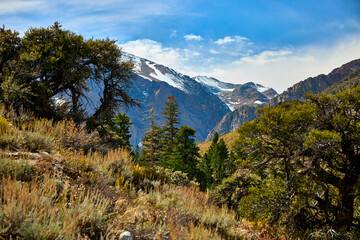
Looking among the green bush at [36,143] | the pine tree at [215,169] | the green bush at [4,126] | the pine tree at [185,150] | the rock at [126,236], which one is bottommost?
the pine tree at [215,169]

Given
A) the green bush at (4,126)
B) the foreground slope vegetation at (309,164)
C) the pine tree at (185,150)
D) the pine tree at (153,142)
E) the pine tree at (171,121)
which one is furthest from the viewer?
the pine tree at (171,121)

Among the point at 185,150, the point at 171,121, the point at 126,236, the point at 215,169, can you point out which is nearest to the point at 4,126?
the point at 126,236

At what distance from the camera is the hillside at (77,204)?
2.79 metres

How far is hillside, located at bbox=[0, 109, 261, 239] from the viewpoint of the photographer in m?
2.79

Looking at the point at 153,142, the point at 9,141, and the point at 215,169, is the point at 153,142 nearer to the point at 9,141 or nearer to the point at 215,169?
the point at 215,169

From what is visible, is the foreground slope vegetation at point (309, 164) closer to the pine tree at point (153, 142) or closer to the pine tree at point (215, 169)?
the pine tree at point (153, 142)

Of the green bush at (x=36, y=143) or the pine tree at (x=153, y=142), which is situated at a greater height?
the green bush at (x=36, y=143)

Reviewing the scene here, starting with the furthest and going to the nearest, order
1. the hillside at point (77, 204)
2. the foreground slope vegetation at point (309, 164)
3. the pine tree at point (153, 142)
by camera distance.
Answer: the pine tree at point (153, 142), the foreground slope vegetation at point (309, 164), the hillside at point (77, 204)

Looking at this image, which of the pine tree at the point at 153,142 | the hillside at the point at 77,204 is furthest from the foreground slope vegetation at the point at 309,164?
the pine tree at the point at 153,142

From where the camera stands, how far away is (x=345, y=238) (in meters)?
6.27

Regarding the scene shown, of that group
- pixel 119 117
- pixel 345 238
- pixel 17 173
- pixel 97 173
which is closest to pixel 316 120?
pixel 345 238

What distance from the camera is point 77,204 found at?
3523 millimetres

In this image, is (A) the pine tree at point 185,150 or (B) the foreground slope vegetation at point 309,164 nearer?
(B) the foreground slope vegetation at point 309,164

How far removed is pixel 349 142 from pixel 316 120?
1105mm
